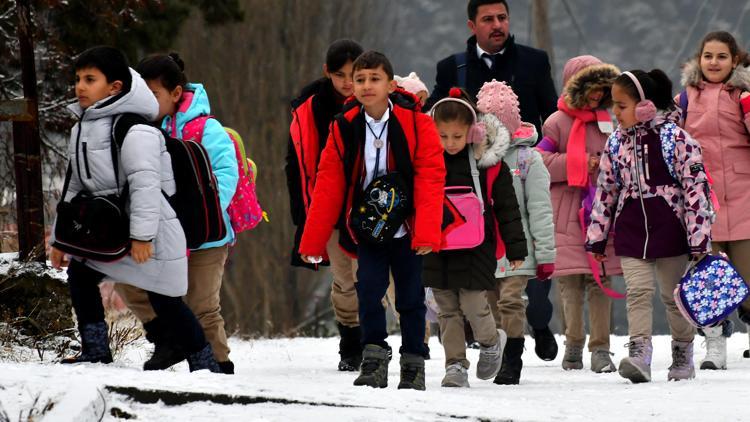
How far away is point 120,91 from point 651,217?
10.5 feet

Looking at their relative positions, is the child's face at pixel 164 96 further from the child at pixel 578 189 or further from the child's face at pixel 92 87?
the child at pixel 578 189

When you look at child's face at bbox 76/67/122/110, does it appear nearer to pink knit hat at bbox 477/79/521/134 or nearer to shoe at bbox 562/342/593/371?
pink knit hat at bbox 477/79/521/134

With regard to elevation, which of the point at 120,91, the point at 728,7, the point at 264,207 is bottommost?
the point at 264,207

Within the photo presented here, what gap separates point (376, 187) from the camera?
6.95m

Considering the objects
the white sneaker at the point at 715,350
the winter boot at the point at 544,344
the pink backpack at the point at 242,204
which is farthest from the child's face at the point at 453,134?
the winter boot at the point at 544,344

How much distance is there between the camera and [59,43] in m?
12.3

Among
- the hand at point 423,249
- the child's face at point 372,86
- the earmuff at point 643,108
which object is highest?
the child's face at point 372,86

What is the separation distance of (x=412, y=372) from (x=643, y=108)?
2.22m

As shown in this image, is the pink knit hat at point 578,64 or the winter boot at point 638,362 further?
the pink knit hat at point 578,64

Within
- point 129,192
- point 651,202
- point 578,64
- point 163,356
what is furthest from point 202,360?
point 578,64

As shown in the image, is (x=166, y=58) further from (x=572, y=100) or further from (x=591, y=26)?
(x=591, y=26)

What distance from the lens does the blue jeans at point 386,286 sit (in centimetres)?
710

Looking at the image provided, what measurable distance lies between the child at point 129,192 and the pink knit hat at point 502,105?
2.39 m

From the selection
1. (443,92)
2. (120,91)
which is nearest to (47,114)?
(443,92)
